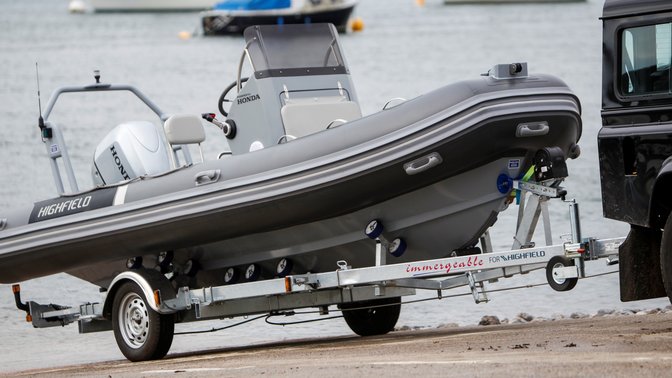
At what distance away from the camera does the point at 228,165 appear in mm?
8828

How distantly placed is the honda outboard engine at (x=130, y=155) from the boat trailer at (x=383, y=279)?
2.93 ft

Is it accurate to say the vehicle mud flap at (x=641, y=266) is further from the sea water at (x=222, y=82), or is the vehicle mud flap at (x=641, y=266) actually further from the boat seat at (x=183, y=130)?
the boat seat at (x=183, y=130)

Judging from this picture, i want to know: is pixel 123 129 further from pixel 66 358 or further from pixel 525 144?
pixel 525 144

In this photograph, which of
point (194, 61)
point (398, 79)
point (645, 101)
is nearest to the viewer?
point (645, 101)

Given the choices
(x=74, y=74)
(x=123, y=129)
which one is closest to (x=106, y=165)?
(x=123, y=129)

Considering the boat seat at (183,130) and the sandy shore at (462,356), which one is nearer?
the sandy shore at (462,356)

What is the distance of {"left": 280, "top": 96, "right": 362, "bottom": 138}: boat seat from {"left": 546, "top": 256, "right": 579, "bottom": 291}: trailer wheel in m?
A: 2.31

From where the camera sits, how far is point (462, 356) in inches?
285

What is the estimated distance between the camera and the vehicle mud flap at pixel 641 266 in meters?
7.22

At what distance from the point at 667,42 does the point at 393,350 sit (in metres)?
2.54

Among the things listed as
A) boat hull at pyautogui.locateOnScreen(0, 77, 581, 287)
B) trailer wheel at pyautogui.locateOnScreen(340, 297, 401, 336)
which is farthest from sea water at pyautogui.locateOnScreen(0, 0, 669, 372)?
trailer wheel at pyautogui.locateOnScreen(340, 297, 401, 336)

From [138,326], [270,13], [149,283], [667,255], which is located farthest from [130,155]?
[270,13]

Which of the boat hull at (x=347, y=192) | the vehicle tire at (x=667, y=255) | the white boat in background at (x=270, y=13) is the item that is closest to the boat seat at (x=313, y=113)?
the boat hull at (x=347, y=192)

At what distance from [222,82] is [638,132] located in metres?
40.9
